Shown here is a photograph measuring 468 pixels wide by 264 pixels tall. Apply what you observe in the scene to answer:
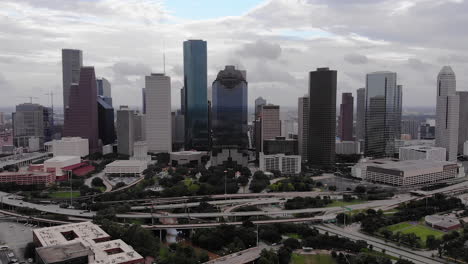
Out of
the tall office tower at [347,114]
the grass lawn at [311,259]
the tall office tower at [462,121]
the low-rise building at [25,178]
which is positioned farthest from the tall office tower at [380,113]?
the low-rise building at [25,178]

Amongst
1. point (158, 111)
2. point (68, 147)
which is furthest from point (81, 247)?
point (158, 111)

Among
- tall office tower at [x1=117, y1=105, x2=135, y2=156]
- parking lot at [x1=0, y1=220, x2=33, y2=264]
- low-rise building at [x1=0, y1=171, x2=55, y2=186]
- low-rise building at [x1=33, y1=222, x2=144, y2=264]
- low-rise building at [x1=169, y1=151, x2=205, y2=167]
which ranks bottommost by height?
parking lot at [x1=0, y1=220, x2=33, y2=264]

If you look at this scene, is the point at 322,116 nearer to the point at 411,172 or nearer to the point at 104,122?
the point at 411,172

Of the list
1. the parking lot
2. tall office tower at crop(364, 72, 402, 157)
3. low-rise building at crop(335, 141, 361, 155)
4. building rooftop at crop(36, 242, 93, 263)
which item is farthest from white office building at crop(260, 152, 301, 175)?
building rooftop at crop(36, 242, 93, 263)

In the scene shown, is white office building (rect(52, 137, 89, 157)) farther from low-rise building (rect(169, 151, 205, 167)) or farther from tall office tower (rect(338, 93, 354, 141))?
tall office tower (rect(338, 93, 354, 141))

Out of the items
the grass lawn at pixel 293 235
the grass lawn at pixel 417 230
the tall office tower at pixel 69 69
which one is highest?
the tall office tower at pixel 69 69

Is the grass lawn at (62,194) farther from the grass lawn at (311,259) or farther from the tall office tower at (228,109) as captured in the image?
the grass lawn at (311,259)
